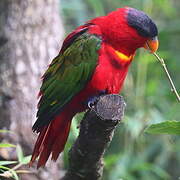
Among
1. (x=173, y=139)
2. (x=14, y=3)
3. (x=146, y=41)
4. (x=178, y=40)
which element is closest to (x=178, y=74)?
(x=178, y=40)

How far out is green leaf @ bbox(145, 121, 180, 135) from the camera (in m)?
2.80

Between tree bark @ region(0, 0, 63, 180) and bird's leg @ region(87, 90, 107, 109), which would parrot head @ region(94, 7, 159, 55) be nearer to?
bird's leg @ region(87, 90, 107, 109)

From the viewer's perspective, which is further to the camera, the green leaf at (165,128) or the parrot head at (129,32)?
the parrot head at (129,32)

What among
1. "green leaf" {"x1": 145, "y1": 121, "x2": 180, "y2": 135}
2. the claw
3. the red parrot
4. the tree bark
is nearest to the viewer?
"green leaf" {"x1": 145, "y1": 121, "x2": 180, "y2": 135}

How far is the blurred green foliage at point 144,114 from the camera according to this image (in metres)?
5.22

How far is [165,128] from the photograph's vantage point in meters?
2.82

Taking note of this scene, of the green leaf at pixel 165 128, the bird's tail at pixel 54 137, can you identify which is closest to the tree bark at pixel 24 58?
the bird's tail at pixel 54 137

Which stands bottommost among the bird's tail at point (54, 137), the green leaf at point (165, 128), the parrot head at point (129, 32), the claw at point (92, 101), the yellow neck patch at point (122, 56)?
the bird's tail at point (54, 137)

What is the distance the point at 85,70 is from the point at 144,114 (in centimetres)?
178

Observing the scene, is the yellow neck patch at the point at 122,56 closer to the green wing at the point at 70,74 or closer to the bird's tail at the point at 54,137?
the green wing at the point at 70,74

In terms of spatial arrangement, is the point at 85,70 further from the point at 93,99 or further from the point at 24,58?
the point at 24,58

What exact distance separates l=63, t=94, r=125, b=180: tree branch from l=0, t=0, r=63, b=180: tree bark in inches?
32.9

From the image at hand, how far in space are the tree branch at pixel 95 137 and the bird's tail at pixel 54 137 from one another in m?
0.17

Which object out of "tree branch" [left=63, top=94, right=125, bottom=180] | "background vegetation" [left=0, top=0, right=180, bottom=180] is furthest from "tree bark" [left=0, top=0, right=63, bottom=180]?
"tree branch" [left=63, top=94, right=125, bottom=180]
